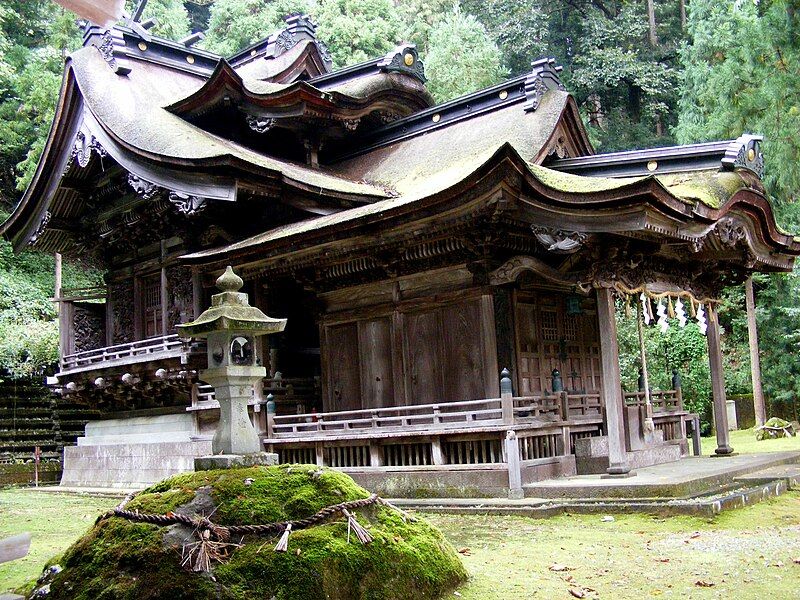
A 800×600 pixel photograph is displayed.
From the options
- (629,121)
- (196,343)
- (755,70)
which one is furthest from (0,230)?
(629,121)

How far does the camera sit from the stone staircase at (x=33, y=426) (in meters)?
20.5

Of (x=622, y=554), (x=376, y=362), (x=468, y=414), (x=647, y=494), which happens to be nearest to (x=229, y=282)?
(x=622, y=554)

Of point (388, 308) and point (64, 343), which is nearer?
point (388, 308)

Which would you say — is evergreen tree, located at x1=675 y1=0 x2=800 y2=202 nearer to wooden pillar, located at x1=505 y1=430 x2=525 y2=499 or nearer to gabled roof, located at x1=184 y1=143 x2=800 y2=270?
gabled roof, located at x1=184 y1=143 x2=800 y2=270

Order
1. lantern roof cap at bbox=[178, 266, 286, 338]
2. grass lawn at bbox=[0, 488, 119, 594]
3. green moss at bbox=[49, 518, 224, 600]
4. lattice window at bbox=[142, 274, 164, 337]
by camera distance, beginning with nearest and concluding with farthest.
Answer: green moss at bbox=[49, 518, 224, 600]
lantern roof cap at bbox=[178, 266, 286, 338]
grass lawn at bbox=[0, 488, 119, 594]
lattice window at bbox=[142, 274, 164, 337]

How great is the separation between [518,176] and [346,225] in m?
3.27

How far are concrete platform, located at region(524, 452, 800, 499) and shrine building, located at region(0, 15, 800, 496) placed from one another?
0.39 m

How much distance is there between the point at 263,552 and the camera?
5383mm

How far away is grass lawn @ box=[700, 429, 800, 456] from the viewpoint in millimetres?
16855

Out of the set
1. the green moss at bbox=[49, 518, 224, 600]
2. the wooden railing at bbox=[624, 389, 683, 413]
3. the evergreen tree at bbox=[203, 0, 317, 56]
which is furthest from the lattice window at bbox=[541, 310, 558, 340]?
the evergreen tree at bbox=[203, 0, 317, 56]

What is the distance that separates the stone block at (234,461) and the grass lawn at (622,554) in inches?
72.0

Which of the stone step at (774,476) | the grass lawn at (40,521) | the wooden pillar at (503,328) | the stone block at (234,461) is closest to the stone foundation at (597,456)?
the stone step at (774,476)

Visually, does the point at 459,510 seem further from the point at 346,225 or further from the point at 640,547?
the point at 346,225

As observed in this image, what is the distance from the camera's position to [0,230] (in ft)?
62.1
